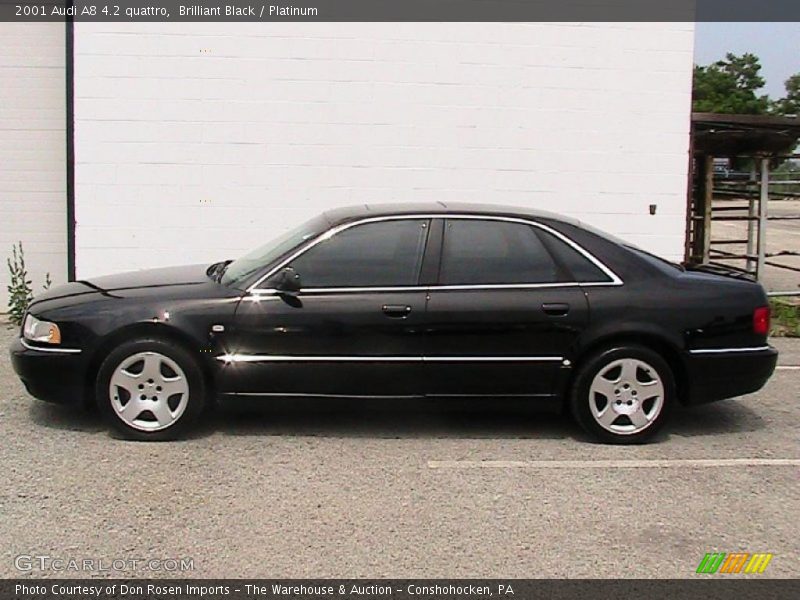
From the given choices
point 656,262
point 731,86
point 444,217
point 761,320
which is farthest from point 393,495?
point 731,86

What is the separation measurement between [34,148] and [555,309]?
6.60m

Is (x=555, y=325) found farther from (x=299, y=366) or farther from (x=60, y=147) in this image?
(x=60, y=147)

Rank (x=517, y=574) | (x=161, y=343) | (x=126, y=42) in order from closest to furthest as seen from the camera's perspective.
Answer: (x=517, y=574) → (x=161, y=343) → (x=126, y=42)

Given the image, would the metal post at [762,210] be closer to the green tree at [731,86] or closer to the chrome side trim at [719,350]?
the chrome side trim at [719,350]

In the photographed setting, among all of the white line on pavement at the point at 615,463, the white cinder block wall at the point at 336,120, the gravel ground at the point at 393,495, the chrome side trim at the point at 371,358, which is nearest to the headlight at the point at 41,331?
the gravel ground at the point at 393,495

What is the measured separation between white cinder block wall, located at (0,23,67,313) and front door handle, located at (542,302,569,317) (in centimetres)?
616

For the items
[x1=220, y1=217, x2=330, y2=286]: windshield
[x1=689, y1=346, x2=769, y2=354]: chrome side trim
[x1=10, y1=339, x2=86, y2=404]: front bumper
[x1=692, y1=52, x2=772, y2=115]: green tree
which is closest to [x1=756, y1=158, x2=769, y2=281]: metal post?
[x1=689, y1=346, x2=769, y2=354]: chrome side trim

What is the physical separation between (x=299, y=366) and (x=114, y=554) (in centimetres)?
193

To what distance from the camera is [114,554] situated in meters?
4.45

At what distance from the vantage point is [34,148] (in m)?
10.3

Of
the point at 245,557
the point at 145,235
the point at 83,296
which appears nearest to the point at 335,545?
the point at 245,557

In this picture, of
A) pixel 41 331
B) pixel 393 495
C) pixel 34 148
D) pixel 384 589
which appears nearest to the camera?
pixel 384 589

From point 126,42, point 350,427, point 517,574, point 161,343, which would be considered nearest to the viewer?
point 517,574

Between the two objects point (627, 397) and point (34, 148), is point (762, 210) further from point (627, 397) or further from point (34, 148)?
point (34, 148)
